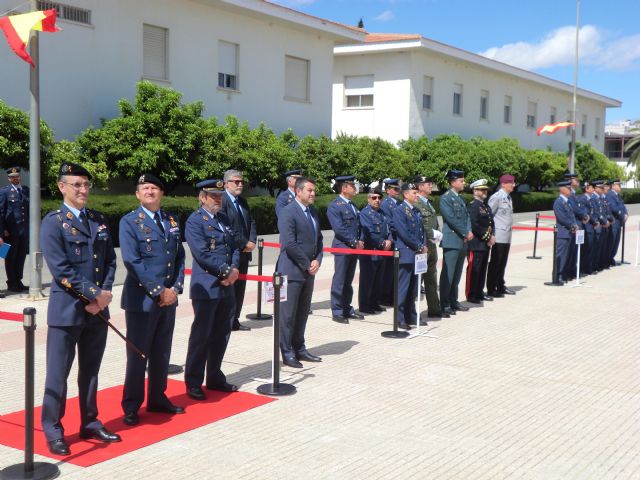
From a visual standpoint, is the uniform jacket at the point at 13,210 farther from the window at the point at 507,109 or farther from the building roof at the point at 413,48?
the window at the point at 507,109

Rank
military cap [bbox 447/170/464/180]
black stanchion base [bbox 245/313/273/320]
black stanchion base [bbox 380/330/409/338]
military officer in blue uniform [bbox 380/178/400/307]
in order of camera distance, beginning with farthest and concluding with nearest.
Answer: military officer in blue uniform [bbox 380/178/400/307]
military cap [bbox 447/170/464/180]
black stanchion base [bbox 245/313/273/320]
black stanchion base [bbox 380/330/409/338]

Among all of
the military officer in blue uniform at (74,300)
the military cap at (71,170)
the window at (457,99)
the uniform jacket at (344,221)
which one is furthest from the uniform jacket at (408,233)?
the window at (457,99)

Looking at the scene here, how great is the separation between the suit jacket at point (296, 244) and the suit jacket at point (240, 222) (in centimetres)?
79

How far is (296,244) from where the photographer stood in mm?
7492

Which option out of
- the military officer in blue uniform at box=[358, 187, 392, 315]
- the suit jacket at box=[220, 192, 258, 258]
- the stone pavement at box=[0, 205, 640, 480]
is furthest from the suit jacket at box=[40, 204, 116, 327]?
the military officer in blue uniform at box=[358, 187, 392, 315]

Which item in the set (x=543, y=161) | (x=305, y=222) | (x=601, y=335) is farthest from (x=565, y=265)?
(x=543, y=161)

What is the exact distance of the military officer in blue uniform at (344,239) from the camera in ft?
32.1

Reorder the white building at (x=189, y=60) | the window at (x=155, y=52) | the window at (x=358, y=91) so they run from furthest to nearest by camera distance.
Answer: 1. the window at (x=358, y=91)
2. the window at (x=155, y=52)
3. the white building at (x=189, y=60)

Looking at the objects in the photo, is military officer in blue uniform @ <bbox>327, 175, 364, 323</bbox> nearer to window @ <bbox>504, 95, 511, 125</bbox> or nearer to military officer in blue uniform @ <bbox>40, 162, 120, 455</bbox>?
military officer in blue uniform @ <bbox>40, 162, 120, 455</bbox>

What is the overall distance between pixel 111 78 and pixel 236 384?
1483 cm

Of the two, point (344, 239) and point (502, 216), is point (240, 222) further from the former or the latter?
point (502, 216)

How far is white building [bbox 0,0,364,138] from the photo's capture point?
18.4 meters

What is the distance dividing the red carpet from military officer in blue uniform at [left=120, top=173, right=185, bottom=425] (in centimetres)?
19

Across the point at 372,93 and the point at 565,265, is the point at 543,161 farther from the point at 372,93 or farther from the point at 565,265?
the point at 565,265
